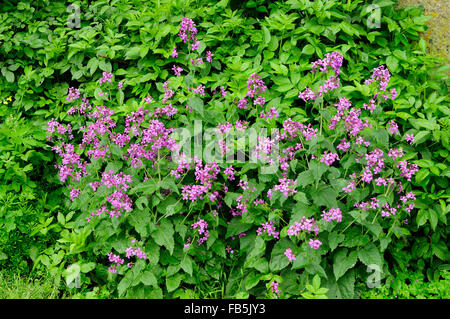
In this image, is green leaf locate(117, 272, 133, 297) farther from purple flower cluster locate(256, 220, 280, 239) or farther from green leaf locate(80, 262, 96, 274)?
purple flower cluster locate(256, 220, 280, 239)

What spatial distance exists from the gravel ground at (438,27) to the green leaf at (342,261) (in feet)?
6.59

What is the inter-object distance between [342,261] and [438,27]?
2.28m

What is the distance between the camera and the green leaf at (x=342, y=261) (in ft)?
10.5

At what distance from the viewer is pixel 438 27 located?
4.20 m

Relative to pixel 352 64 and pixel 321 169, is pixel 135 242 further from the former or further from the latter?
pixel 352 64

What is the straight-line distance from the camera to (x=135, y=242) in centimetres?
345

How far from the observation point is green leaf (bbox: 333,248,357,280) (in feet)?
10.5

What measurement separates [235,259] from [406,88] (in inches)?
74.8

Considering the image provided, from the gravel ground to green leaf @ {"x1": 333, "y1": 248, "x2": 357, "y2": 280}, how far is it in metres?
2.01

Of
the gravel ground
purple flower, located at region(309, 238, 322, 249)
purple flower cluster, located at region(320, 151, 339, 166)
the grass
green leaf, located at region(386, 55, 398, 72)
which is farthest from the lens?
the gravel ground
